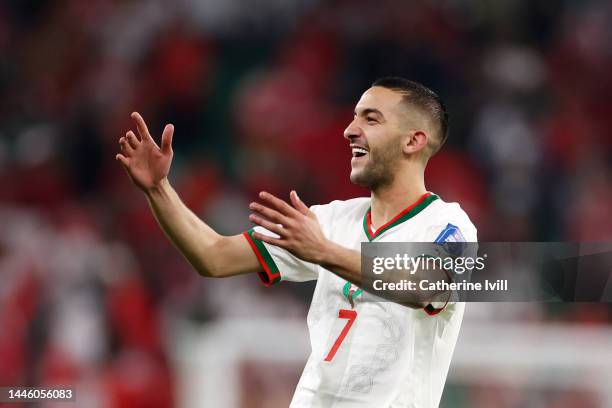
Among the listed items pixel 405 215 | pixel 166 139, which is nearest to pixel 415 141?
pixel 405 215

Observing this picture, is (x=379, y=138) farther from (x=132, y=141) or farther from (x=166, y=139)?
(x=132, y=141)

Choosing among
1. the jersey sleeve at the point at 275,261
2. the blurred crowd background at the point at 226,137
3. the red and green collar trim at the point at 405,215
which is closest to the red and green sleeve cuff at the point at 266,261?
the jersey sleeve at the point at 275,261

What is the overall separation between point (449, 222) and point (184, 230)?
82 centimetres

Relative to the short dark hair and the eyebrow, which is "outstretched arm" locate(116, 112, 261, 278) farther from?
the short dark hair

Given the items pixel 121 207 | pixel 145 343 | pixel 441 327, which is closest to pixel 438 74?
pixel 121 207

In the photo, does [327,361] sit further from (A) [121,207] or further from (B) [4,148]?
(B) [4,148]

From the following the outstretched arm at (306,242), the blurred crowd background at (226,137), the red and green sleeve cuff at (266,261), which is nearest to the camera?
the outstretched arm at (306,242)

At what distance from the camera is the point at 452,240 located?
10.3 feet

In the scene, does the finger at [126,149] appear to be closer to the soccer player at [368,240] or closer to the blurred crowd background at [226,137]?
the soccer player at [368,240]

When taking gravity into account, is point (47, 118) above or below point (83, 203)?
above

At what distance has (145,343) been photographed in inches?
255

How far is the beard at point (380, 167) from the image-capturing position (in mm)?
3359

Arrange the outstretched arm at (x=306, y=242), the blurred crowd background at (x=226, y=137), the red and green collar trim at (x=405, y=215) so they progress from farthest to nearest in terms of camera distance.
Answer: the blurred crowd background at (x=226, y=137)
the red and green collar trim at (x=405, y=215)
the outstretched arm at (x=306, y=242)

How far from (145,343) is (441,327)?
3.52m
